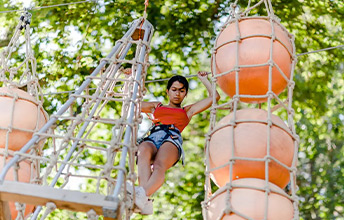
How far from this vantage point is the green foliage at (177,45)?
7285 millimetres

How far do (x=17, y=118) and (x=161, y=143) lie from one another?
835 millimetres

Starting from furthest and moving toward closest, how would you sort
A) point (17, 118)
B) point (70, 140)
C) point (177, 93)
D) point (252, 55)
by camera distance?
point (177, 93), point (17, 118), point (252, 55), point (70, 140)

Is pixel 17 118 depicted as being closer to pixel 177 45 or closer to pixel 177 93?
pixel 177 93

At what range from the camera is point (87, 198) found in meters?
2.32

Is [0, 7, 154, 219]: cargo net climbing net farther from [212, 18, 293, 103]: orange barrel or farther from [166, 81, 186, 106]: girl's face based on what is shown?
[212, 18, 293, 103]: orange barrel

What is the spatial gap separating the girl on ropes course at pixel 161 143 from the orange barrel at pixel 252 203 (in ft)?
1.84

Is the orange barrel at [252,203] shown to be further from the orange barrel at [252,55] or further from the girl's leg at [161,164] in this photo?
the girl's leg at [161,164]

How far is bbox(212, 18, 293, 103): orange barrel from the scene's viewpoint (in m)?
3.01

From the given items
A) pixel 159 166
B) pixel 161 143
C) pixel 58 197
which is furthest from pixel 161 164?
pixel 58 197

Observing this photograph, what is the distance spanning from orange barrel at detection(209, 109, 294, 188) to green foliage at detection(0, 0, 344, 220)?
4.45 m

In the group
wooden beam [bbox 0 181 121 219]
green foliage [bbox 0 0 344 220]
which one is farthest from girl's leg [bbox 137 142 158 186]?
green foliage [bbox 0 0 344 220]

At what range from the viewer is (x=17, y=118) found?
3398 millimetres

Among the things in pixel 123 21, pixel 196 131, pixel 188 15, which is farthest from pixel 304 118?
pixel 123 21

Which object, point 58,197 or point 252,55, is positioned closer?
point 58,197
